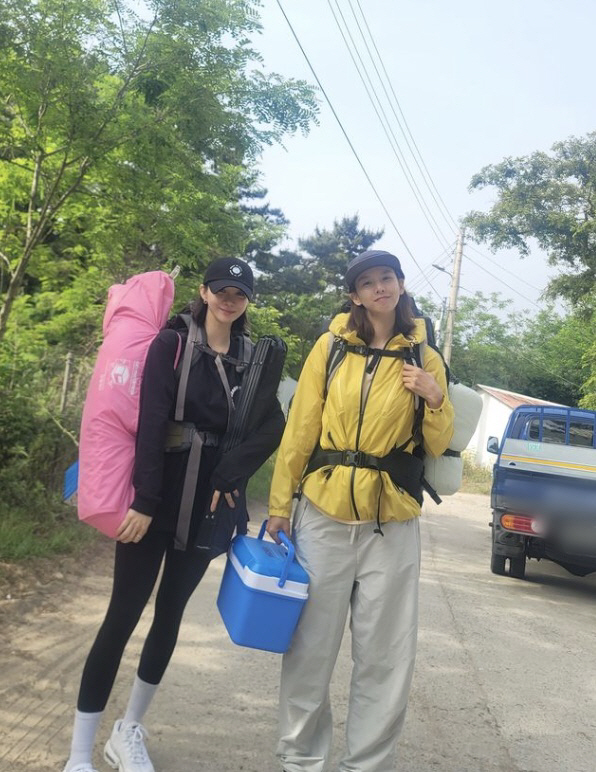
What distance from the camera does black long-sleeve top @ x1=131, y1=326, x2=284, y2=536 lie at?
263 centimetres

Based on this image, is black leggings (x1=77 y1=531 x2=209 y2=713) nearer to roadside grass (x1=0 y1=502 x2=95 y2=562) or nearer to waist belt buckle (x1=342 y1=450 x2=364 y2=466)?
waist belt buckle (x1=342 y1=450 x2=364 y2=466)

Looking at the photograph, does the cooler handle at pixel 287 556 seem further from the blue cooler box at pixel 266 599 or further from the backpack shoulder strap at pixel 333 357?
the backpack shoulder strap at pixel 333 357

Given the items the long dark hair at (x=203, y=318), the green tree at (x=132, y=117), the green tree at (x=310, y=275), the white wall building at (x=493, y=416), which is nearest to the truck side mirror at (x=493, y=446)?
the green tree at (x=132, y=117)

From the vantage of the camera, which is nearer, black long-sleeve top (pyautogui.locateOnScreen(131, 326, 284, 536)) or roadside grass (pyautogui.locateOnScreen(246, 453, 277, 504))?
black long-sleeve top (pyautogui.locateOnScreen(131, 326, 284, 536))

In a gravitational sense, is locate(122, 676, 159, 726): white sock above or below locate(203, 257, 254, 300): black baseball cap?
below

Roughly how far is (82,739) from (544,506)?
579 cm

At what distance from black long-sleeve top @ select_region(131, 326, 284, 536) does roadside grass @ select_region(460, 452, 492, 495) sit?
19766 mm

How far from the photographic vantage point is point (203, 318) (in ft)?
9.73

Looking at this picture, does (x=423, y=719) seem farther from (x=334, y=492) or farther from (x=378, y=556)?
(x=334, y=492)

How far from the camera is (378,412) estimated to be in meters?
2.73

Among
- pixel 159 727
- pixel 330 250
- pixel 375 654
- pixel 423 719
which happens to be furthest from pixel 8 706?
pixel 330 250

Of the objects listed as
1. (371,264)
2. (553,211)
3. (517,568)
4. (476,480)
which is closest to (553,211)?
(553,211)

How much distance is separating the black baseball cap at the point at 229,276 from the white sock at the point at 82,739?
62.9 inches

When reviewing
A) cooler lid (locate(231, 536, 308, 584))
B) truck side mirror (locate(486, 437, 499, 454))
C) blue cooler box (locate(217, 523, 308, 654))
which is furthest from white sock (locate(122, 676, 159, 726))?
truck side mirror (locate(486, 437, 499, 454))
